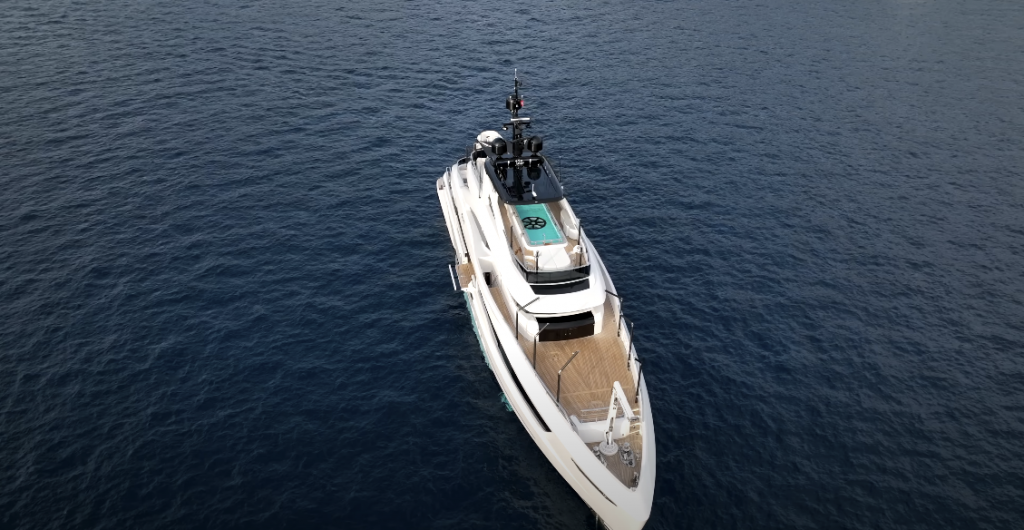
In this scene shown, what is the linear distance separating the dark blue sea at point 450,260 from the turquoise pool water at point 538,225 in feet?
33.4

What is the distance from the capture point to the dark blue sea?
49938 mm

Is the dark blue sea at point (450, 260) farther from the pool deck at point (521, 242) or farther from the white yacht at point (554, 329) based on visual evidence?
the pool deck at point (521, 242)

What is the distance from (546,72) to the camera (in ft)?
364

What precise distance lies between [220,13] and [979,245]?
114 meters

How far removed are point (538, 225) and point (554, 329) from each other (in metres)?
9.96

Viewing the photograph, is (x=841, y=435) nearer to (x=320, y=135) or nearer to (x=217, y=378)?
(x=217, y=378)

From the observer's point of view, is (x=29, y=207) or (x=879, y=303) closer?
(x=879, y=303)

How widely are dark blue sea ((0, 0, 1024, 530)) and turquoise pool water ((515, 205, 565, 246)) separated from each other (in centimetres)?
1017

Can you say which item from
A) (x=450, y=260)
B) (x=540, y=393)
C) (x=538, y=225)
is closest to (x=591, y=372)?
(x=540, y=393)

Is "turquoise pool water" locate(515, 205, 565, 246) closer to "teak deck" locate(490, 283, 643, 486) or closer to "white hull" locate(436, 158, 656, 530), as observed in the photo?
"white hull" locate(436, 158, 656, 530)

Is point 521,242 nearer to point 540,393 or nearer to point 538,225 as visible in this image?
point 538,225

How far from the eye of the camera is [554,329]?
5400 centimetres

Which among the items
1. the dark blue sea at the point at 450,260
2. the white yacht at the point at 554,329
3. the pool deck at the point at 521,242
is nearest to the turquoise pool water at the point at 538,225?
the white yacht at the point at 554,329

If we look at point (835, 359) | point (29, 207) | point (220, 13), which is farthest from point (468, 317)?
point (220, 13)
